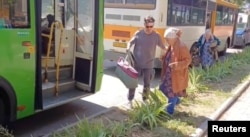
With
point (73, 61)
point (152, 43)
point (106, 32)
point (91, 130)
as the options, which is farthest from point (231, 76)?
point (91, 130)

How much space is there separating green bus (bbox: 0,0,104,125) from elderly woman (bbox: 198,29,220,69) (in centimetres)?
420

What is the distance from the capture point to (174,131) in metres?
5.23

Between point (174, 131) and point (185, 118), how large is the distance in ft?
2.64

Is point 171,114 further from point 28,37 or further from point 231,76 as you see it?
point 231,76

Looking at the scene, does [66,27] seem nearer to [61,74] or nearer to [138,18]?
[61,74]

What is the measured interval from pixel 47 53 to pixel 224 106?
373 centimetres

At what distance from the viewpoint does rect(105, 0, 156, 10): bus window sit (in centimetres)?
985

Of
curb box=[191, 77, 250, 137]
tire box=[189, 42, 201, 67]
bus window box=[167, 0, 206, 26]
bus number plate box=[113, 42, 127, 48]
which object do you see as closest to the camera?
curb box=[191, 77, 250, 137]

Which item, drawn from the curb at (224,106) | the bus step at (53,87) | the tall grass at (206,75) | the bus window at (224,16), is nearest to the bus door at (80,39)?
the bus step at (53,87)

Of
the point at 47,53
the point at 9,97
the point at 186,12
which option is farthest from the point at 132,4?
the point at 9,97

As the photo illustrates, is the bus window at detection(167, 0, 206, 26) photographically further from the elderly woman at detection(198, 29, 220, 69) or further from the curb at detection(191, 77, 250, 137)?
the curb at detection(191, 77, 250, 137)

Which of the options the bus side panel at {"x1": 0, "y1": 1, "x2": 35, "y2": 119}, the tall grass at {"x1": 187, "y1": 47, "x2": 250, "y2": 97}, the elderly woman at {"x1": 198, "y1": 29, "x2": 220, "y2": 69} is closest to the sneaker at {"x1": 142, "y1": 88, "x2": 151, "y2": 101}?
the tall grass at {"x1": 187, "y1": 47, "x2": 250, "y2": 97}

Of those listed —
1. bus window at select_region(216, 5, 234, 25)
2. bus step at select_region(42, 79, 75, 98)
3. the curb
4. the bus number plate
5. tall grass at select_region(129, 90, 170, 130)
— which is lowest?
the curb

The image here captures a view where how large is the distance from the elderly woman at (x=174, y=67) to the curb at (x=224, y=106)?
0.67 metres
